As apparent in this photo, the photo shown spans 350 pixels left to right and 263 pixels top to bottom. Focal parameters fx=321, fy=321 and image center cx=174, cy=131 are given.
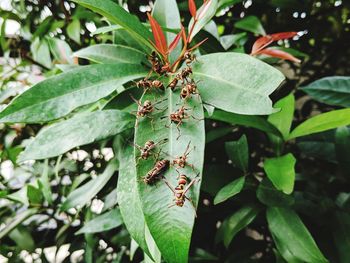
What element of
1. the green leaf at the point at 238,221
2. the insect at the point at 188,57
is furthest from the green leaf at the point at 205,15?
the green leaf at the point at 238,221

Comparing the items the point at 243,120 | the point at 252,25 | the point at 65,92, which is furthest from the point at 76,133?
the point at 252,25

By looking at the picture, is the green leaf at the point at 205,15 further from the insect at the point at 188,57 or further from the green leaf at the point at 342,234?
the green leaf at the point at 342,234

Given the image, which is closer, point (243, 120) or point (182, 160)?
point (182, 160)

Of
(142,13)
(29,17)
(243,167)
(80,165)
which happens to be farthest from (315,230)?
(29,17)

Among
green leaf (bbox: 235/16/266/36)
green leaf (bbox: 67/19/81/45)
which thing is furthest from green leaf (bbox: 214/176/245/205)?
green leaf (bbox: 67/19/81/45)

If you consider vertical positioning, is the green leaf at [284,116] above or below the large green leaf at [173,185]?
below

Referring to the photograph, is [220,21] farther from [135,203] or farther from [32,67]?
[135,203]

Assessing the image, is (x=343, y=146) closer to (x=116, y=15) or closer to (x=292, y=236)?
(x=292, y=236)
